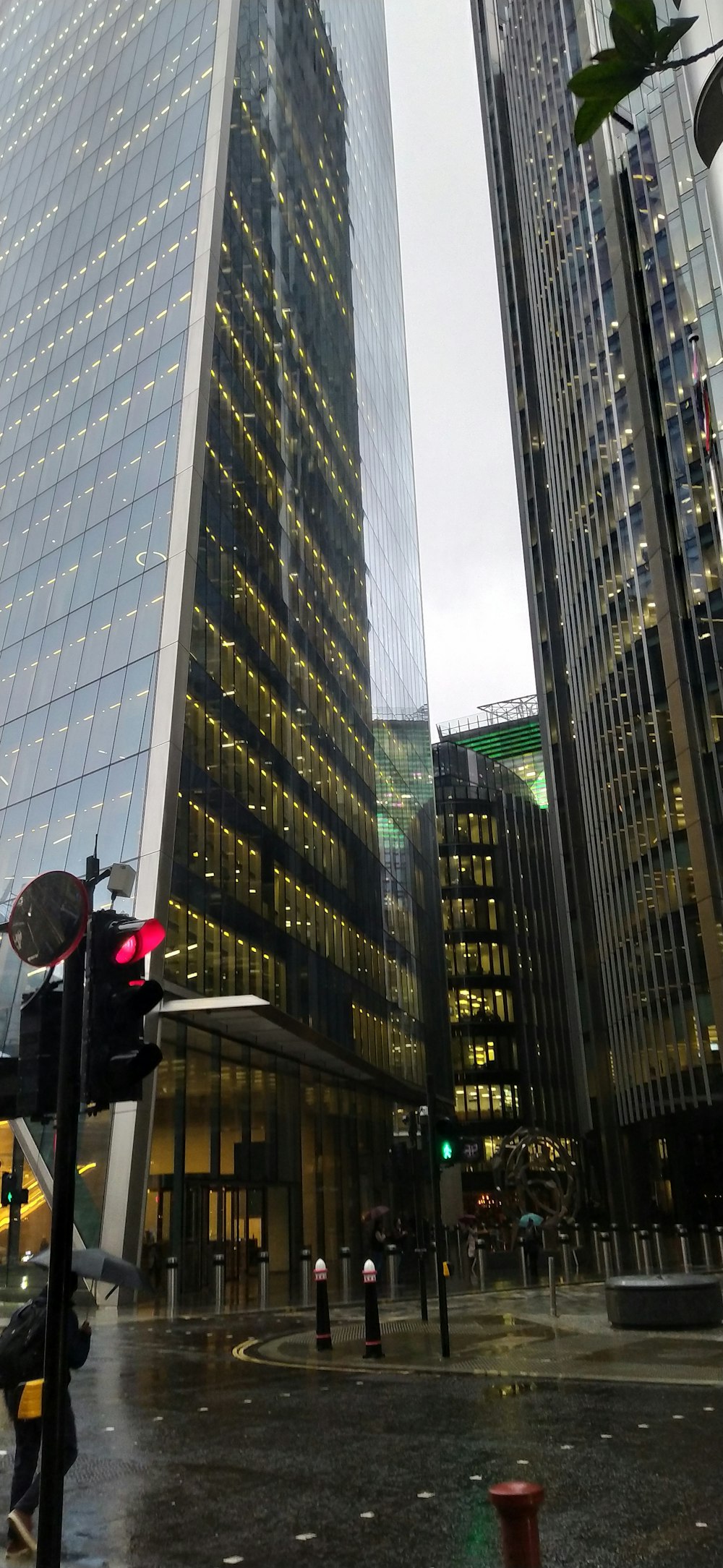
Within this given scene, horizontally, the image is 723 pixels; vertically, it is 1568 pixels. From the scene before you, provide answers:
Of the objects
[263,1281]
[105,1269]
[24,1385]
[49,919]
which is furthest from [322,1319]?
[49,919]

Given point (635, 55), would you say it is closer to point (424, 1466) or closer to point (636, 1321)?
point (424, 1466)

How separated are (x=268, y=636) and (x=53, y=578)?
839 cm

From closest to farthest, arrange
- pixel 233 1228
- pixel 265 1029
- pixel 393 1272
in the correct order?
pixel 393 1272 < pixel 233 1228 < pixel 265 1029

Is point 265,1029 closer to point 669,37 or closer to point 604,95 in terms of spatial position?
point 604,95

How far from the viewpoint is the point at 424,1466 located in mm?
9141

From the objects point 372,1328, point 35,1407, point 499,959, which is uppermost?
point 499,959

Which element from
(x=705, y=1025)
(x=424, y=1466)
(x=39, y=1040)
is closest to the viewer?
(x=39, y=1040)

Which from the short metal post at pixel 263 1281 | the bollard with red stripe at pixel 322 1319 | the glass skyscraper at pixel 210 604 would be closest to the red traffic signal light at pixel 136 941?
the bollard with red stripe at pixel 322 1319

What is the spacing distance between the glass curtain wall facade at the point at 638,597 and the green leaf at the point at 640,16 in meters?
45.5

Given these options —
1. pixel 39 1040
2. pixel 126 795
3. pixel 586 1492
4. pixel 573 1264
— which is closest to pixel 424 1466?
pixel 586 1492

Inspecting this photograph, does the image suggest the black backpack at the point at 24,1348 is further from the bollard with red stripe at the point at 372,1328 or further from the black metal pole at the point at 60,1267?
the bollard with red stripe at the point at 372,1328

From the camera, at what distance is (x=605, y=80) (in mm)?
2438

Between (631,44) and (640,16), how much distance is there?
0.08m

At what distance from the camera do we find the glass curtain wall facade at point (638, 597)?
2120 inches
